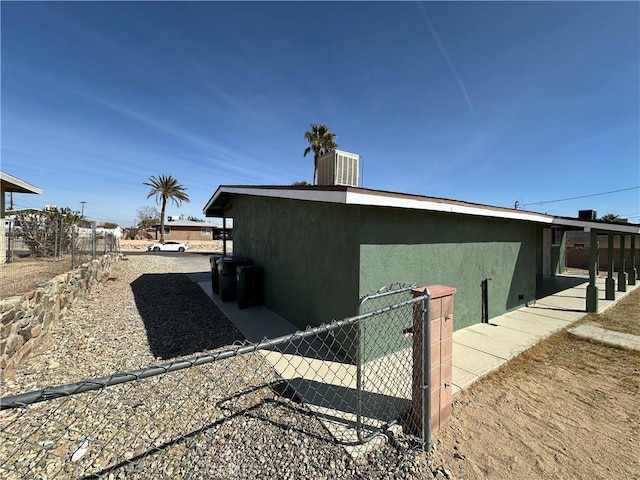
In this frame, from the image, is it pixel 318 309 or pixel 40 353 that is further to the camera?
pixel 318 309

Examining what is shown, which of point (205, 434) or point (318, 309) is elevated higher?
point (318, 309)

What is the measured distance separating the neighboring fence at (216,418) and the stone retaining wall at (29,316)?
2.97 feet

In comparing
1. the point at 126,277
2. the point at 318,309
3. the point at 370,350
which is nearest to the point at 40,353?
the point at 318,309

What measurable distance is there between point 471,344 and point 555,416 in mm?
1871

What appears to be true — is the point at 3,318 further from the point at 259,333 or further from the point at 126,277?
the point at 126,277

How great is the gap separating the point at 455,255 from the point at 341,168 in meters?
2.92

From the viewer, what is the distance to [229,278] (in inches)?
297

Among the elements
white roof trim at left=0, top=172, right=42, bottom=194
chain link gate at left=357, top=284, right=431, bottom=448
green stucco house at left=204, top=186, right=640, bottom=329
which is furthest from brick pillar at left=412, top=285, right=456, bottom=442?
white roof trim at left=0, top=172, right=42, bottom=194

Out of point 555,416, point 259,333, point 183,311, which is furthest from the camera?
point 183,311

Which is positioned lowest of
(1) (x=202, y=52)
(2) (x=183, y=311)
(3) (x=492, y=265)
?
(2) (x=183, y=311)

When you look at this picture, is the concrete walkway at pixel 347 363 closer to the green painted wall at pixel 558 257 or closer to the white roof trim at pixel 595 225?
the white roof trim at pixel 595 225

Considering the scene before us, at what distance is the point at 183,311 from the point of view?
Result: 22.2 feet

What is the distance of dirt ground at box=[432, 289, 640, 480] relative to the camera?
2320 mm

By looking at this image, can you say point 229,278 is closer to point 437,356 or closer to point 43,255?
point 437,356
